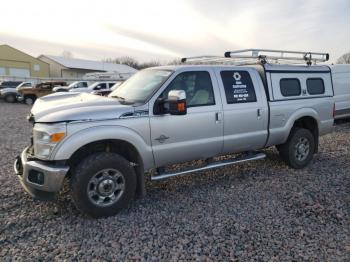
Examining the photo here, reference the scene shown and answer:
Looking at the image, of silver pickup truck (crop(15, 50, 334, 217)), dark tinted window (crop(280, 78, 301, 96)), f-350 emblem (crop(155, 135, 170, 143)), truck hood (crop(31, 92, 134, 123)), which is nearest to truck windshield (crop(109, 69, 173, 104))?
silver pickup truck (crop(15, 50, 334, 217))

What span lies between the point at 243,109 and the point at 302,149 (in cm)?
190

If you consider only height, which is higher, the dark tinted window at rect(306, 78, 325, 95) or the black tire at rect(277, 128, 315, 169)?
the dark tinted window at rect(306, 78, 325, 95)

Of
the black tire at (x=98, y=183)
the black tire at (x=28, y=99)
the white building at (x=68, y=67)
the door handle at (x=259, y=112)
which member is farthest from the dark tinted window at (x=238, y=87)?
the white building at (x=68, y=67)

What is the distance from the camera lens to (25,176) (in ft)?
12.2

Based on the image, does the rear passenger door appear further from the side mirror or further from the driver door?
the side mirror

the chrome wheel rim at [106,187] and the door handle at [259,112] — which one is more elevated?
the door handle at [259,112]

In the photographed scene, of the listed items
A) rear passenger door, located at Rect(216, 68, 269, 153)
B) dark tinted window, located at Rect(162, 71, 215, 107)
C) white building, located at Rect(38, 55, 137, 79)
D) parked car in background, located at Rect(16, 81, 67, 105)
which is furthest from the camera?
white building, located at Rect(38, 55, 137, 79)

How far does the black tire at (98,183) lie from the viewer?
144 inches

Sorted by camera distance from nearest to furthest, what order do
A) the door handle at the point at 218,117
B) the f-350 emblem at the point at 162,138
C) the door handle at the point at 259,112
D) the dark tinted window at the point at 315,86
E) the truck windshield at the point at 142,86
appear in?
the f-350 emblem at the point at 162,138 < the truck windshield at the point at 142,86 < the door handle at the point at 218,117 < the door handle at the point at 259,112 < the dark tinted window at the point at 315,86

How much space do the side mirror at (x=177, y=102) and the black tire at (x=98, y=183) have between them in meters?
0.92

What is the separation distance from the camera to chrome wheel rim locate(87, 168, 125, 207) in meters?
3.79

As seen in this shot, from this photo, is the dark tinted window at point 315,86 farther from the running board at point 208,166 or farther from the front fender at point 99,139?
the front fender at point 99,139

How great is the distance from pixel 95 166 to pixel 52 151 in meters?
0.52

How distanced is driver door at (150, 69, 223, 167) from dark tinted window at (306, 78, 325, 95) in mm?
2400
